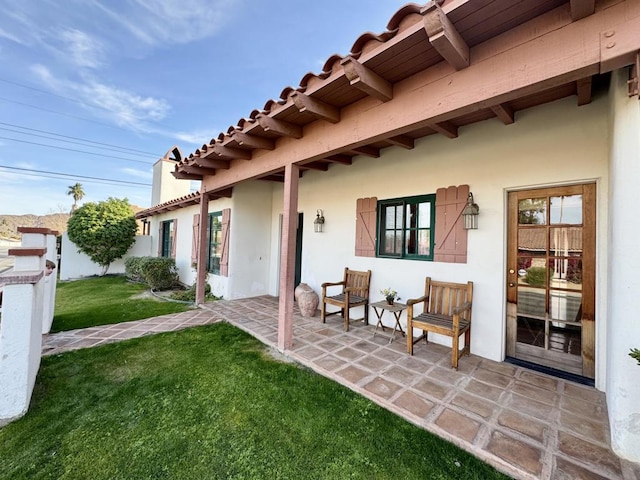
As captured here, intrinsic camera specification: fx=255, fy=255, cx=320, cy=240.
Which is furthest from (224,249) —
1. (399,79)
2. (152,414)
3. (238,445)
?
(399,79)

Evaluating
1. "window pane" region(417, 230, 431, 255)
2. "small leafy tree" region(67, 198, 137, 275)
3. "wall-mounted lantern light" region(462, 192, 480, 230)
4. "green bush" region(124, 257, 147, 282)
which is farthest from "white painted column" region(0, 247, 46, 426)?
"small leafy tree" region(67, 198, 137, 275)

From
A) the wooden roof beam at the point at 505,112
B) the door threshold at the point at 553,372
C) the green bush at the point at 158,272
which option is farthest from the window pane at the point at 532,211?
the green bush at the point at 158,272

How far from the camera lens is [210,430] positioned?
203 centimetres

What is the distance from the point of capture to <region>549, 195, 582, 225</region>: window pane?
2.80 m

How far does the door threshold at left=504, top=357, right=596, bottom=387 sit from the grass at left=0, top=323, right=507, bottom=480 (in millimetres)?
1884

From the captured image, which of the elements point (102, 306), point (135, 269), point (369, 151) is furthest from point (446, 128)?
point (135, 269)

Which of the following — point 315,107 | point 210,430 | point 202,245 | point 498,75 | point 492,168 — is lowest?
point 210,430

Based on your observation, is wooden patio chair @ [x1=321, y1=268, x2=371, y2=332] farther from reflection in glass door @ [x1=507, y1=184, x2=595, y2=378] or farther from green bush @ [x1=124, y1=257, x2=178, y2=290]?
green bush @ [x1=124, y1=257, x2=178, y2=290]

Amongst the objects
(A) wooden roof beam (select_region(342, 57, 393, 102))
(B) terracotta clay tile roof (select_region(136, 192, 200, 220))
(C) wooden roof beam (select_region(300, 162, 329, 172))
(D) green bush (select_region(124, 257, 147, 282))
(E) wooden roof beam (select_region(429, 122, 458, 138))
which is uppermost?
(C) wooden roof beam (select_region(300, 162, 329, 172))

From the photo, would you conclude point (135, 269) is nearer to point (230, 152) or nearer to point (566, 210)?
point (230, 152)

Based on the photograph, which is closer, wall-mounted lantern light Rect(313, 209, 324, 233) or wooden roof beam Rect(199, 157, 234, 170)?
wooden roof beam Rect(199, 157, 234, 170)

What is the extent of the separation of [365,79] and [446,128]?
5.91ft

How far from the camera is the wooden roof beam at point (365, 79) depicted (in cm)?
204

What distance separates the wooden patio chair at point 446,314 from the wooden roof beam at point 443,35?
2474 mm
